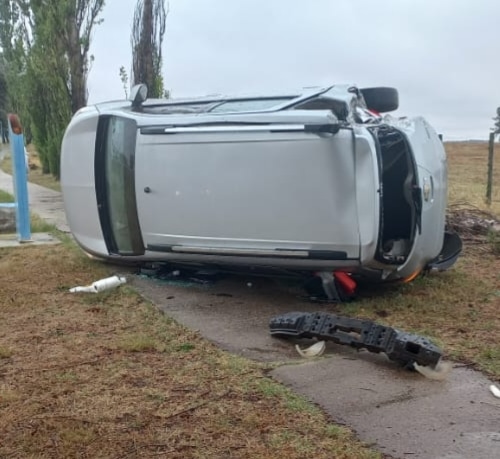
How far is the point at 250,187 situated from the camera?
17.4 ft

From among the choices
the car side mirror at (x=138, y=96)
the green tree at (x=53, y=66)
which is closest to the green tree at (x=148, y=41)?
the green tree at (x=53, y=66)

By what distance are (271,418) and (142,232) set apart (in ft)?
10.3

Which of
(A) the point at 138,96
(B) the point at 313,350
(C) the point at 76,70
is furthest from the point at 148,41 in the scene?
(B) the point at 313,350

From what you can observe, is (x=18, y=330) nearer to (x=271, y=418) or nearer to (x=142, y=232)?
(x=142, y=232)

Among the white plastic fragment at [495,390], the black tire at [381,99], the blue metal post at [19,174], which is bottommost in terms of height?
the white plastic fragment at [495,390]

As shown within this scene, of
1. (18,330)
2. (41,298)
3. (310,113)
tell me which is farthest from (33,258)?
(310,113)

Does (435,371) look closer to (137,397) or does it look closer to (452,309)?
(452,309)

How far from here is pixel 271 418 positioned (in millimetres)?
3236

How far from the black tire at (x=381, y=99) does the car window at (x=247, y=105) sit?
1.24 m

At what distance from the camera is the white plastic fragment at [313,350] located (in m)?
4.21

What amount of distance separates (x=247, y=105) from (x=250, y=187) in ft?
2.92

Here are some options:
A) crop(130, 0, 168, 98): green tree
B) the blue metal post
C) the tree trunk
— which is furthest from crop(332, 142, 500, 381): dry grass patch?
the tree trunk

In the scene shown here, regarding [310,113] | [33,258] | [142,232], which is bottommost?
[33,258]

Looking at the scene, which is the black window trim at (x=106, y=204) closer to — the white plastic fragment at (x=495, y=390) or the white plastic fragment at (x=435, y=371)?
the white plastic fragment at (x=435, y=371)
